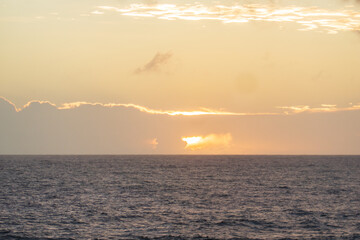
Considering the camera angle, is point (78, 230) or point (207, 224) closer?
point (78, 230)

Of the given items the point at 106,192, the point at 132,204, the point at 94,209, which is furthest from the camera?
the point at 106,192

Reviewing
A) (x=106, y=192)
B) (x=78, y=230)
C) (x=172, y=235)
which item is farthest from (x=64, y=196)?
(x=172, y=235)

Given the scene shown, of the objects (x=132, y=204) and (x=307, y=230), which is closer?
(x=307, y=230)

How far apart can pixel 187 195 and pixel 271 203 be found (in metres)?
16.1

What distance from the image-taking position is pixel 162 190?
9156 cm

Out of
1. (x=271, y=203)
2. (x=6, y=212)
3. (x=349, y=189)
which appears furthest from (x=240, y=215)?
(x=349, y=189)

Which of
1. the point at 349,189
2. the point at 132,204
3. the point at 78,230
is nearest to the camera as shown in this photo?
the point at 78,230

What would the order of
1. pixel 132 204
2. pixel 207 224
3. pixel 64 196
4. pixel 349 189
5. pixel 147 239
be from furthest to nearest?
pixel 349 189 < pixel 64 196 < pixel 132 204 < pixel 207 224 < pixel 147 239

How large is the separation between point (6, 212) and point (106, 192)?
2686 centimetres

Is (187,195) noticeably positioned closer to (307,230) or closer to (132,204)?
(132,204)

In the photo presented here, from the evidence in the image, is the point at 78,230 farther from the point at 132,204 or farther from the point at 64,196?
the point at 64,196

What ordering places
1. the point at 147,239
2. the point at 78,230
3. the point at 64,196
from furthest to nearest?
1. the point at 64,196
2. the point at 78,230
3. the point at 147,239

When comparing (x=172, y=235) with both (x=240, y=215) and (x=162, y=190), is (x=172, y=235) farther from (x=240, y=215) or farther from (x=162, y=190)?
(x=162, y=190)

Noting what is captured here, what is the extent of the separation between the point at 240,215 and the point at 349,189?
132ft
